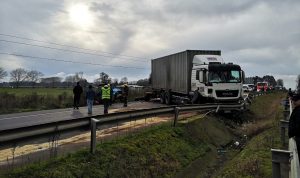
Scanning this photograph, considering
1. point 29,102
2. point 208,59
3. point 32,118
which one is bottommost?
point 32,118

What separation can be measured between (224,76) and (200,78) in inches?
58.9

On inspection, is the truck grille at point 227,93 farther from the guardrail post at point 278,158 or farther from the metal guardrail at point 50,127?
the guardrail post at point 278,158

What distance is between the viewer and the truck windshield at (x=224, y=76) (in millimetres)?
24500

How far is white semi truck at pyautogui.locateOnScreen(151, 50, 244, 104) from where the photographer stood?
24.6 meters

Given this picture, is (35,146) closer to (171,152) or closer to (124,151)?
(124,151)

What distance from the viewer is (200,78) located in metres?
25.1

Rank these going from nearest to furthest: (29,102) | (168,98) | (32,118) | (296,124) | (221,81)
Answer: (296,124)
(32,118)
(221,81)
(29,102)
(168,98)

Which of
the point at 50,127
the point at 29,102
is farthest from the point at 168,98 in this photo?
the point at 50,127

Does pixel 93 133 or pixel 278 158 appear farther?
pixel 93 133

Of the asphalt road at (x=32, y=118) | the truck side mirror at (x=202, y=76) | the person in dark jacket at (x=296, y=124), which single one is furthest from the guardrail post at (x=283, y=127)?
the truck side mirror at (x=202, y=76)

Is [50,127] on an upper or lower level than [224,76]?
lower

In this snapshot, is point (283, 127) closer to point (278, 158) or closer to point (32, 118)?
point (278, 158)

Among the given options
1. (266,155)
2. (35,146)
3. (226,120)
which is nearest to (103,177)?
(35,146)

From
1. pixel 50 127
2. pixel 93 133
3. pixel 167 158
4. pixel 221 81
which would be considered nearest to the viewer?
pixel 50 127
